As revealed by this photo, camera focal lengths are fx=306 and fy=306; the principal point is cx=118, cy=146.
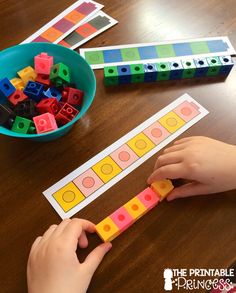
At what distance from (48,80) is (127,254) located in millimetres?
408

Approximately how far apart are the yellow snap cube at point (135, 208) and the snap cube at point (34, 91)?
30cm

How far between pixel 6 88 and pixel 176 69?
0.39 m

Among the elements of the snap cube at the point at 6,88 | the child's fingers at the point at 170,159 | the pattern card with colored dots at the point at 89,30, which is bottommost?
the child's fingers at the point at 170,159

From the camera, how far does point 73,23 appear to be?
0.83 meters

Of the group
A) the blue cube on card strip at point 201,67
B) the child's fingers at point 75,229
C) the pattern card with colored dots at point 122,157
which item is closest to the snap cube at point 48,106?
the pattern card with colored dots at point 122,157

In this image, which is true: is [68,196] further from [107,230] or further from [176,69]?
[176,69]

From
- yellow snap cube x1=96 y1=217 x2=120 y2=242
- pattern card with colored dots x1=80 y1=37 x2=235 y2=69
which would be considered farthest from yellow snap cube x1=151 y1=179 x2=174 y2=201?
pattern card with colored dots x1=80 y1=37 x2=235 y2=69

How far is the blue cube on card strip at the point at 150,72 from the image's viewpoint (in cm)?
71

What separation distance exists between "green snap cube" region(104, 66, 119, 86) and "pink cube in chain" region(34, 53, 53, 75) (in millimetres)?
128

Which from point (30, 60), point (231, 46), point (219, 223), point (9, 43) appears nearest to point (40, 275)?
point (219, 223)

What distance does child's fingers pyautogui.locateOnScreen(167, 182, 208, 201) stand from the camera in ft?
1.88

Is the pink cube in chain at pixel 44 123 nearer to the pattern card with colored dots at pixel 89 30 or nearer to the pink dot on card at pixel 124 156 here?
the pink dot on card at pixel 124 156

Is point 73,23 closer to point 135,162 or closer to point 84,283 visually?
point 135,162

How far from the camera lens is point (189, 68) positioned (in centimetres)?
72
